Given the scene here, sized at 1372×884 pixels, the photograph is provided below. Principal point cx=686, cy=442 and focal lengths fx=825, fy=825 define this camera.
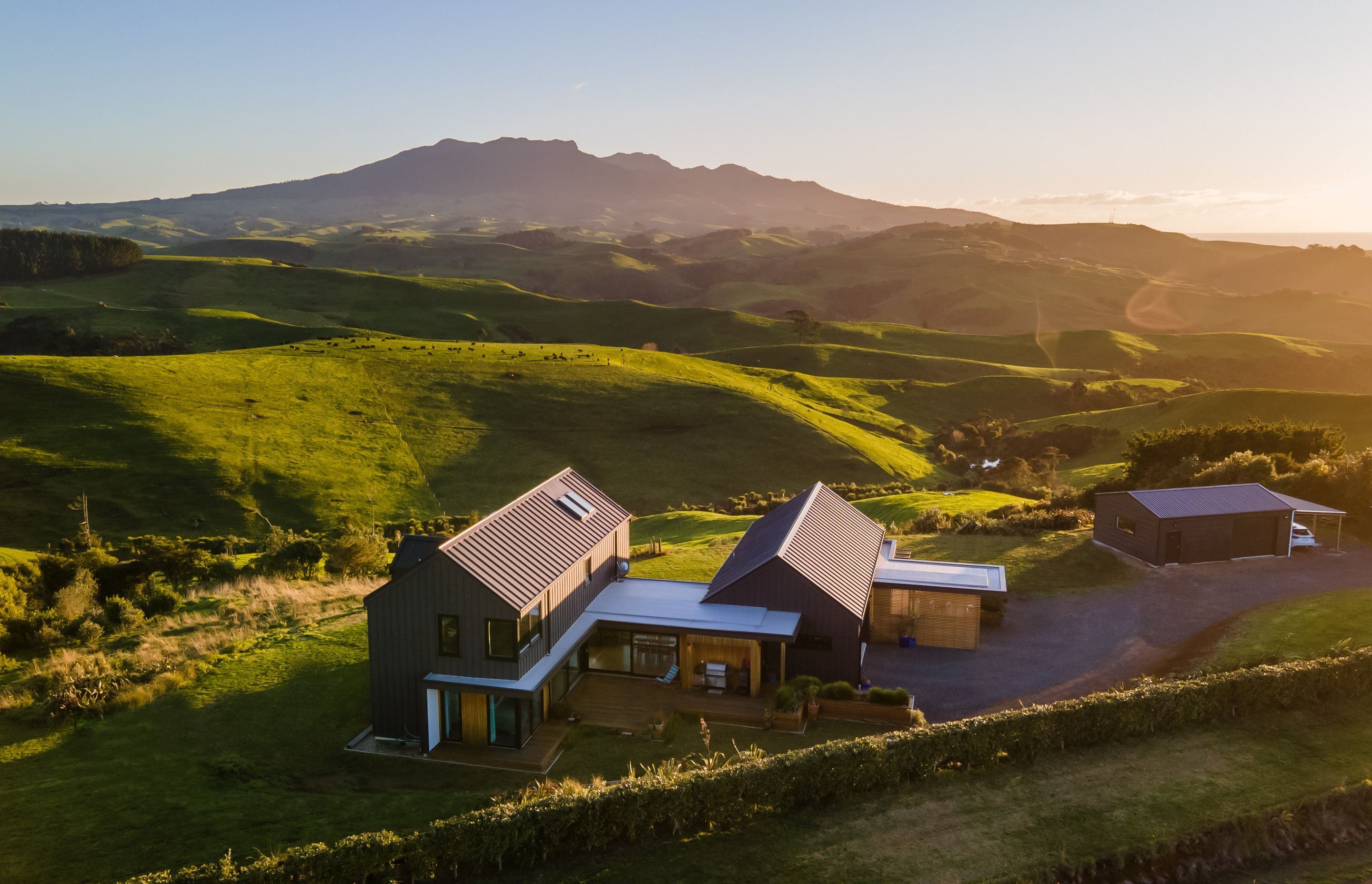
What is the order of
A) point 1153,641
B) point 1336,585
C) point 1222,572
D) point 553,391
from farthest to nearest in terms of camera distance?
point 553,391
point 1222,572
point 1336,585
point 1153,641

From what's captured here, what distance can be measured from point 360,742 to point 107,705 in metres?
8.64

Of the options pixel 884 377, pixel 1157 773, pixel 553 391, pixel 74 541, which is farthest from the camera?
pixel 884 377

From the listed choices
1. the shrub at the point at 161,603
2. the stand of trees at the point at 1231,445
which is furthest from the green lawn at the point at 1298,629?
the shrub at the point at 161,603

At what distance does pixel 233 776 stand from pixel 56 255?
212 meters

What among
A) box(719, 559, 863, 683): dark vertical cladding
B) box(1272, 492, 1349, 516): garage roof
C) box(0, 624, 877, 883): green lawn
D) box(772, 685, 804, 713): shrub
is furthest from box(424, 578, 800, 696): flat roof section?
box(1272, 492, 1349, 516): garage roof

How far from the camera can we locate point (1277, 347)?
16825 centimetres

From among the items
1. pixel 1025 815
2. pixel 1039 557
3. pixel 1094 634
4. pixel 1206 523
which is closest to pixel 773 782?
pixel 1025 815

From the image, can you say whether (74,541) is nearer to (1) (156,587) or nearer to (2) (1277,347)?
(1) (156,587)

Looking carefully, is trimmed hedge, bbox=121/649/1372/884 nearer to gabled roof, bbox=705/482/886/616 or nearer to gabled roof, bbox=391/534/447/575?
gabled roof, bbox=705/482/886/616

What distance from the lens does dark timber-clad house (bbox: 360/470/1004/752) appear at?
26.0 meters

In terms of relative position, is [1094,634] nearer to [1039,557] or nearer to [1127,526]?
[1039,557]

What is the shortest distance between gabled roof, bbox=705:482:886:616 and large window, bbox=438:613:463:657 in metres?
10.4

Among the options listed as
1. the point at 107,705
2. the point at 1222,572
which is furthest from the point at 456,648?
the point at 1222,572

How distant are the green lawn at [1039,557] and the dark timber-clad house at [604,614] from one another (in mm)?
5447
